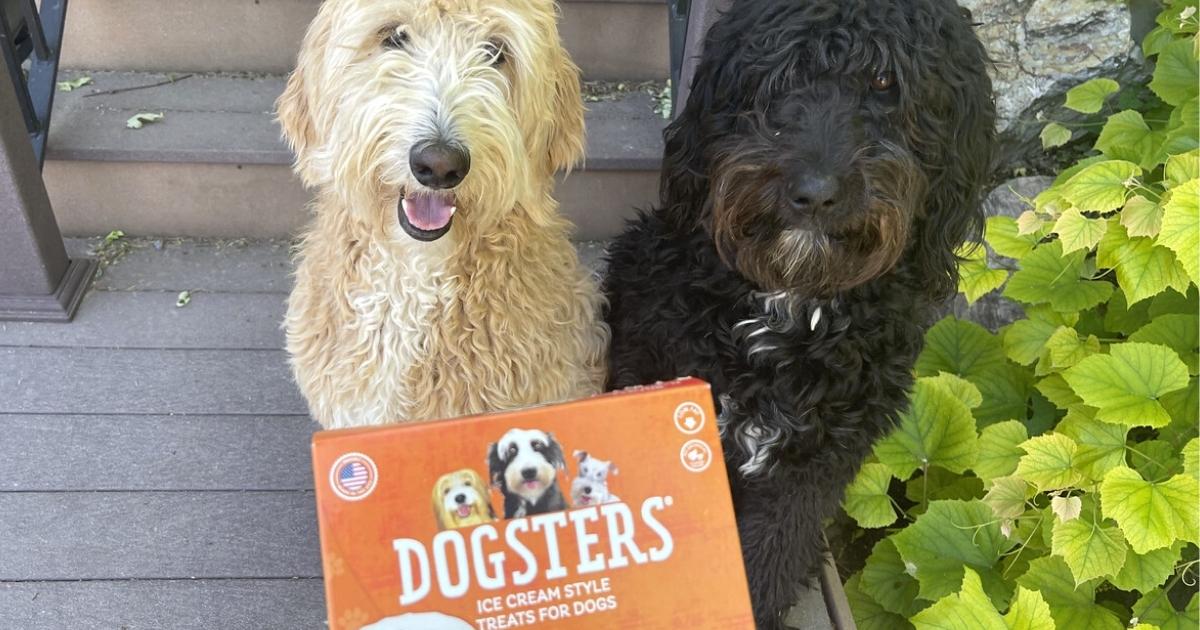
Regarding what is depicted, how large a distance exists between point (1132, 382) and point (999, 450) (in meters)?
0.32

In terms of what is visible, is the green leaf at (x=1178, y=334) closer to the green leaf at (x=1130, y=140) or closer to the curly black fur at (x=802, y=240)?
the green leaf at (x=1130, y=140)

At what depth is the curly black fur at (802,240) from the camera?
1.42 m

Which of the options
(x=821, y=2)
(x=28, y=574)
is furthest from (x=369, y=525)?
(x=28, y=574)

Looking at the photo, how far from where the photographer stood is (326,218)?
1614 millimetres

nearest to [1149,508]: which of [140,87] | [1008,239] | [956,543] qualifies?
[956,543]

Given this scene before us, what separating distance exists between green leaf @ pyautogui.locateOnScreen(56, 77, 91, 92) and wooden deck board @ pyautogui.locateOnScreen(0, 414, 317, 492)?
3.79 feet

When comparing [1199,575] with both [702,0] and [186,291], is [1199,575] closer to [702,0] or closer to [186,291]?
[702,0]

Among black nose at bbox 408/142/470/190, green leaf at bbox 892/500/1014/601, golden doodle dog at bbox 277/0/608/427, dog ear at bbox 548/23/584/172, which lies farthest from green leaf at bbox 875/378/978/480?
black nose at bbox 408/142/470/190

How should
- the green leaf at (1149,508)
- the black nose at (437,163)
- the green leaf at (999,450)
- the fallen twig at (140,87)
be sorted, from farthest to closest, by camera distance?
the fallen twig at (140,87) → the green leaf at (999,450) → the green leaf at (1149,508) → the black nose at (437,163)

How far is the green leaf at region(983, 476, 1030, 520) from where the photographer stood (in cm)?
181

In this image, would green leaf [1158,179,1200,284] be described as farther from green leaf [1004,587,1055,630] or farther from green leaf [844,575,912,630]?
green leaf [844,575,912,630]

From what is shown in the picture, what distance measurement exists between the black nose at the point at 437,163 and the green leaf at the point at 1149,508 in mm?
1344

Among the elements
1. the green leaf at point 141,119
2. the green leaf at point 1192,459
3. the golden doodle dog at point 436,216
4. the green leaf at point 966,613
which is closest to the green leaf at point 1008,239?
the green leaf at point 1192,459

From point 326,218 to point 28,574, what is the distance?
1.10 meters
